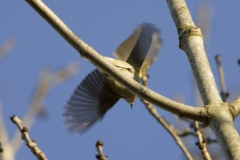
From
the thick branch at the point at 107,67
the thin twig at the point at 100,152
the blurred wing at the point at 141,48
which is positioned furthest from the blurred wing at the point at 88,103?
the thick branch at the point at 107,67

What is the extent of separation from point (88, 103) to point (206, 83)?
1275 millimetres

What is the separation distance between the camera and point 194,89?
3.44m

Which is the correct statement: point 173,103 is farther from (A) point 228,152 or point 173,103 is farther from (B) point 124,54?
(B) point 124,54

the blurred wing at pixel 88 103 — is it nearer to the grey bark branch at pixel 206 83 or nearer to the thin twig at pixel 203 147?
the thin twig at pixel 203 147

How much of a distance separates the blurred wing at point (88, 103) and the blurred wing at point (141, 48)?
0.22 metres

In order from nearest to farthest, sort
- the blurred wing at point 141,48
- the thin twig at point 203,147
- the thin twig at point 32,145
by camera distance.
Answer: the thin twig at point 32,145 < the thin twig at point 203,147 < the blurred wing at point 141,48

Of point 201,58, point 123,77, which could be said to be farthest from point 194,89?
point 123,77

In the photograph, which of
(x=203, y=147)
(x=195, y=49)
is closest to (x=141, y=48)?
(x=203, y=147)

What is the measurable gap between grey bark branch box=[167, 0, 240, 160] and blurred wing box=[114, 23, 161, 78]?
23.0 inches

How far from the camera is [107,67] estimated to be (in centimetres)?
183

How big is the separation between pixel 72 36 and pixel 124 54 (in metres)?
1.01

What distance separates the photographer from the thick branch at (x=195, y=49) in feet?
6.40

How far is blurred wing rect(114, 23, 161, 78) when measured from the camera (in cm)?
283

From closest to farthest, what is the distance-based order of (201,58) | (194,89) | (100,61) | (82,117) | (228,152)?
1. (228,152)
2. (100,61)
3. (201,58)
4. (82,117)
5. (194,89)
